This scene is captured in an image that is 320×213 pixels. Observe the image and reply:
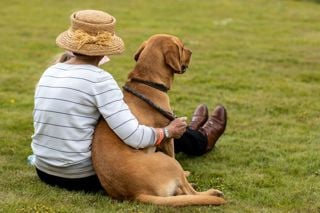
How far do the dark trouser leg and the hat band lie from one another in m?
1.83

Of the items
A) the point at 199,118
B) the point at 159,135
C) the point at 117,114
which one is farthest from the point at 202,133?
the point at 117,114

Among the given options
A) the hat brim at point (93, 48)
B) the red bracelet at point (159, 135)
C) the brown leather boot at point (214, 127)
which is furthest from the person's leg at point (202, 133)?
the hat brim at point (93, 48)

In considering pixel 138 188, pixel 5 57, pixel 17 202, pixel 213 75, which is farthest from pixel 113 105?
pixel 5 57

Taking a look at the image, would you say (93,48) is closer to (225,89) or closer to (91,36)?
(91,36)

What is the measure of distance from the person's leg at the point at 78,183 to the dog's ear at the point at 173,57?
3.95 ft

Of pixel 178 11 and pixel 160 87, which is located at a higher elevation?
pixel 160 87

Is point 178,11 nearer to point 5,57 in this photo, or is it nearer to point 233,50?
point 233,50

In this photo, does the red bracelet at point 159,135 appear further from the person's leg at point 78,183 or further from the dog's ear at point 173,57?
the dog's ear at point 173,57

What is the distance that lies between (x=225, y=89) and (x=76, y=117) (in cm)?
512

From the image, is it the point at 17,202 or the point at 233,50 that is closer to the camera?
the point at 17,202

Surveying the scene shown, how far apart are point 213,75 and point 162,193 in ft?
19.9

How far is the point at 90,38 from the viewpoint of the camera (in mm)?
5074

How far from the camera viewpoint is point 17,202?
16.3ft

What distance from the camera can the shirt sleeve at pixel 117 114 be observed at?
16.4ft
